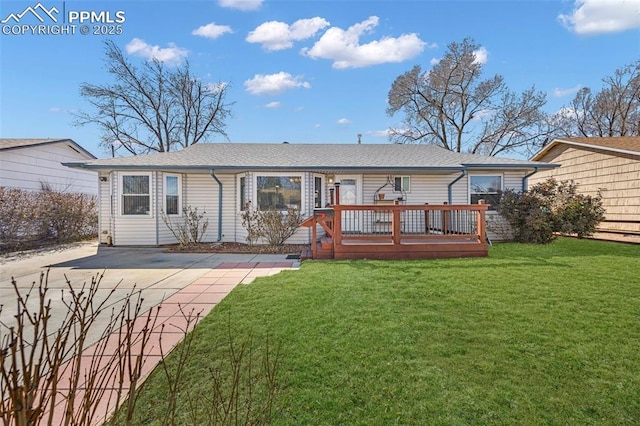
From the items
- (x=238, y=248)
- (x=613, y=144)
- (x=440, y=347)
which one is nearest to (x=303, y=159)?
(x=238, y=248)

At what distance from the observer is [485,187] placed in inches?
424

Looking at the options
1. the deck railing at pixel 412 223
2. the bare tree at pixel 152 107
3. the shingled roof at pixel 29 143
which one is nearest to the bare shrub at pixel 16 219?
the shingled roof at pixel 29 143

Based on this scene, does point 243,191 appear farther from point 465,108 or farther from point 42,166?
point 465,108

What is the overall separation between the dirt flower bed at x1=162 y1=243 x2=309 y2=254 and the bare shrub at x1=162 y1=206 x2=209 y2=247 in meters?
0.30

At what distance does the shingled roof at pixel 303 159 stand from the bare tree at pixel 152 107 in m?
11.7

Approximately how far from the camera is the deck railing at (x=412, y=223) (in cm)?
727

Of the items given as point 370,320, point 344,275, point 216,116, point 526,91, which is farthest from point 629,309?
point 216,116

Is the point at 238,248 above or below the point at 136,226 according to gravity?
below

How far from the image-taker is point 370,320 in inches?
138

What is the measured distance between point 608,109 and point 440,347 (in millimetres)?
27977

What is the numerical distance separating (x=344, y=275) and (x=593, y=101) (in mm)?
27146

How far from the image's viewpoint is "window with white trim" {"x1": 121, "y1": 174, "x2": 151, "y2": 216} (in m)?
9.69

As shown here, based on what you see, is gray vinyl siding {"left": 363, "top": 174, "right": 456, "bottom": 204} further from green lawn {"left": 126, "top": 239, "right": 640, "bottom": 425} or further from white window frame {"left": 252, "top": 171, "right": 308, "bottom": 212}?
green lawn {"left": 126, "top": 239, "right": 640, "bottom": 425}

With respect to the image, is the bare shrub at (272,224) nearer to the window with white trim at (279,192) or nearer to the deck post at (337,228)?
the window with white trim at (279,192)
